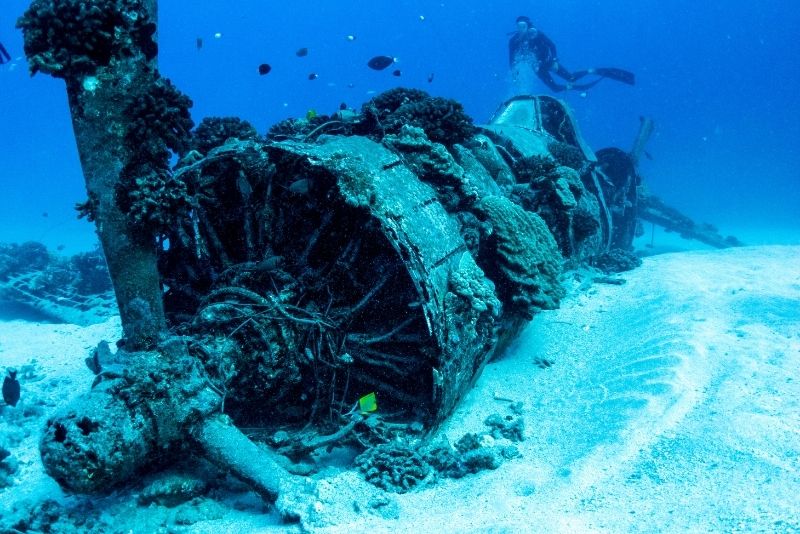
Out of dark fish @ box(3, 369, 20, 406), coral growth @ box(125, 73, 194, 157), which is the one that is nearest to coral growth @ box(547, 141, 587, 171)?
coral growth @ box(125, 73, 194, 157)

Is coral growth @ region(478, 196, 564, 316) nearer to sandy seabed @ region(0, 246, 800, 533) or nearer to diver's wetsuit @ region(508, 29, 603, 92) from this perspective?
sandy seabed @ region(0, 246, 800, 533)

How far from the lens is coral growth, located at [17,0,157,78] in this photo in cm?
287

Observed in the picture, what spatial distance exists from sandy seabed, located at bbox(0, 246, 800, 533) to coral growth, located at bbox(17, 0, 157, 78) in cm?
317

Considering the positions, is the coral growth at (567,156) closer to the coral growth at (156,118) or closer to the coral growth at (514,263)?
the coral growth at (514,263)

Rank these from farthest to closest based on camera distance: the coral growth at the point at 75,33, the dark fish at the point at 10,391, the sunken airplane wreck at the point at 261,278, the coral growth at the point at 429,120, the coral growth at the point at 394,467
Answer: the coral growth at the point at 429,120 < the dark fish at the point at 10,391 < the coral growth at the point at 394,467 < the sunken airplane wreck at the point at 261,278 < the coral growth at the point at 75,33

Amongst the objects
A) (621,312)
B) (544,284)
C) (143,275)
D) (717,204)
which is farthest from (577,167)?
(717,204)

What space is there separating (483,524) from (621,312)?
540cm

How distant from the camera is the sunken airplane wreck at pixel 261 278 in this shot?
3021mm

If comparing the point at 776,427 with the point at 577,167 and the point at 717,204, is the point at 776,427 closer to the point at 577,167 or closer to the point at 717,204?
the point at 577,167

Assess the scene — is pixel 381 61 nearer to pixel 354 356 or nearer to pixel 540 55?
pixel 354 356

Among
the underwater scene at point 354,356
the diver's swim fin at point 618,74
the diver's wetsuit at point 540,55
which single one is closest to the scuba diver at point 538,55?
the diver's wetsuit at point 540,55

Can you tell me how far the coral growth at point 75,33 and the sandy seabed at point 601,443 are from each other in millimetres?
3170

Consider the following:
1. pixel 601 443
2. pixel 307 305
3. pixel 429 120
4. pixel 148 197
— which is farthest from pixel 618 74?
pixel 148 197

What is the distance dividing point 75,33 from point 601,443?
16.8ft
